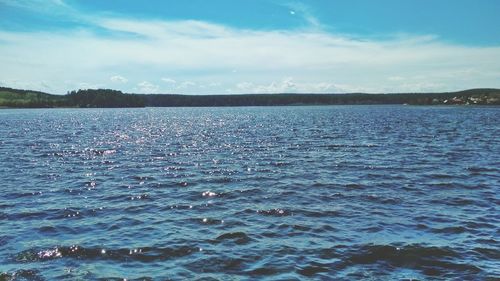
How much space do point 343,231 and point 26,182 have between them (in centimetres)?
2384

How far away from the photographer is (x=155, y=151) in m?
54.1

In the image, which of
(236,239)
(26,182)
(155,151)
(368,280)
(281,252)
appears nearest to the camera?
(368,280)

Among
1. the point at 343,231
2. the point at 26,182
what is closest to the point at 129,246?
the point at 343,231

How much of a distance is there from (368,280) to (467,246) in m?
5.77

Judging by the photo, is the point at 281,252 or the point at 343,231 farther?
the point at 343,231

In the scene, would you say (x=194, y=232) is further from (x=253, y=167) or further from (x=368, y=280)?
(x=253, y=167)

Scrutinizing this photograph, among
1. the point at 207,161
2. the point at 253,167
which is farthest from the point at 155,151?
the point at 253,167

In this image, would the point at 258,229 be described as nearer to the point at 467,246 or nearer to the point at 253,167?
the point at 467,246

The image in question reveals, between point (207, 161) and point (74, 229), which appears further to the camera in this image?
point (207, 161)

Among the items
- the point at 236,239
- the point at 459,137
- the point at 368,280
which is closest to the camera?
the point at 368,280

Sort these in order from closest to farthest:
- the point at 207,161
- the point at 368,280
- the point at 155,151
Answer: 1. the point at 368,280
2. the point at 207,161
3. the point at 155,151

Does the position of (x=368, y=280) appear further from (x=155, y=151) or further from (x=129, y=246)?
(x=155, y=151)

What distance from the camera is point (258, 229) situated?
66.0 ft

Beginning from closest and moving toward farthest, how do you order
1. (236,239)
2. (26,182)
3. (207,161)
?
(236,239) → (26,182) → (207,161)
